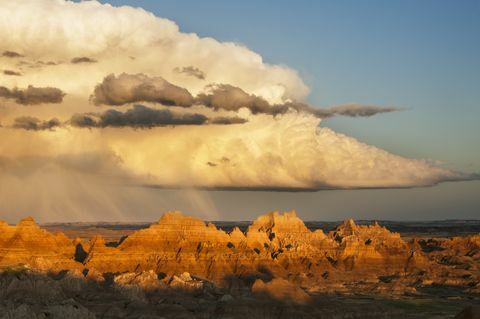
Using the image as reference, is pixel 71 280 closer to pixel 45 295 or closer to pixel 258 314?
pixel 45 295

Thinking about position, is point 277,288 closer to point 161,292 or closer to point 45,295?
point 161,292

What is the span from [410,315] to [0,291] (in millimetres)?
99523

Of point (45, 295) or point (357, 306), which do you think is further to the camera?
point (357, 306)

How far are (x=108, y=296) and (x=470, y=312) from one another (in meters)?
131

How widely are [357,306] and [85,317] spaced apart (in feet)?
246

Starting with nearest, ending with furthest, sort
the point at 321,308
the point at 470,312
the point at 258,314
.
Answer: the point at 470,312 < the point at 258,314 < the point at 321,308

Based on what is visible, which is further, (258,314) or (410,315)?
(410,315)

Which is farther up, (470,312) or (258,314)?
(470,312)

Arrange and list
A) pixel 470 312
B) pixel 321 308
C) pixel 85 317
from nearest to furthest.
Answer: pixel 470 312 → pixel 85 317 → pixel 321 308

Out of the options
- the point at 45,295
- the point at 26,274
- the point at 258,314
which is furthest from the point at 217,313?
the point at 26,274

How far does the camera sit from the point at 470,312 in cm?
5528

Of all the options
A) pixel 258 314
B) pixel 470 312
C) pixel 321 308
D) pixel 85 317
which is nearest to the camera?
pixel 470 312

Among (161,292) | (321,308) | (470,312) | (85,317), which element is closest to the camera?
(470,312)

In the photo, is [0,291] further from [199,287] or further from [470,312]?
[470,312]
